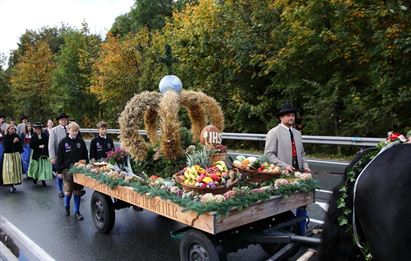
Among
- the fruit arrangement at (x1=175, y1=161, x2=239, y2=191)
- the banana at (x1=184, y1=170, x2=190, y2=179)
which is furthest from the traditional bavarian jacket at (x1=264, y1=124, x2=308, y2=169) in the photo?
the banana at (x1=184, y1=170, x2=190, y2=179)

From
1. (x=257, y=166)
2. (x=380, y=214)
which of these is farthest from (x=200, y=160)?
(x=380, y=214)

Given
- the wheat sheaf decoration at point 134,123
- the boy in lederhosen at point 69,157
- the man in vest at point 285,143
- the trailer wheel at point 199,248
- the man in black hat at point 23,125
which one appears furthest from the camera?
the man in black hat at point 23,125

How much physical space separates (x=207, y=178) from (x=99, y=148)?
4372 millimetres

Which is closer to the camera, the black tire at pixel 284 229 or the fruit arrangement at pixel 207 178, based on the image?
the fruit arrangement at pixel 207 178

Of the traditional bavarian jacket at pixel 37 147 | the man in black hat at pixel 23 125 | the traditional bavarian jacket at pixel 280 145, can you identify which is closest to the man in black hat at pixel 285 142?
the traditional bavarian jacket at pixel 280 145

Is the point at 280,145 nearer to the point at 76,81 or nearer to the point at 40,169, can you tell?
the point at 40,169

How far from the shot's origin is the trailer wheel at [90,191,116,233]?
6.29 metres

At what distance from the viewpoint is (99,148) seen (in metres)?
8.15

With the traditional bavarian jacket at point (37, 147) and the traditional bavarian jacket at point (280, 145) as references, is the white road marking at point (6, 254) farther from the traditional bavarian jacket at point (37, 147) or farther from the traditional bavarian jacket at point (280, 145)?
the traditional bavarian jacket at point (37, 147)

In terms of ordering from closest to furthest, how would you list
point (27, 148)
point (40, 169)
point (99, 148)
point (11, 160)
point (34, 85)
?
point (99, 148)
point (11, 160)
point (40, 169)
point (27, 148)
point (34, 85)

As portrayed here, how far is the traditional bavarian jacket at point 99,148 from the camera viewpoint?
26.6ft

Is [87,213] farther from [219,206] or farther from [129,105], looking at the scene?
[219,206]

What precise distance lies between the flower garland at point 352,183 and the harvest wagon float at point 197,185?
0.84 metres

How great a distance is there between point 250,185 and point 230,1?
566 inches
